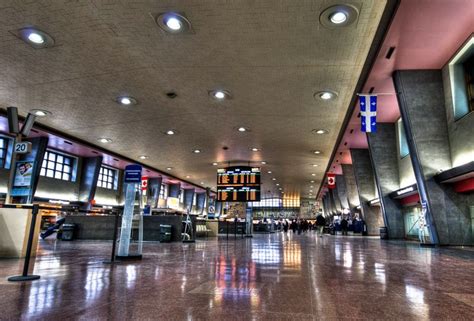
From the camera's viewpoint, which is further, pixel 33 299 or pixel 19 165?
pixel 19 165

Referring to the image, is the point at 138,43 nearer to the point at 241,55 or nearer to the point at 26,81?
the point at 241,55

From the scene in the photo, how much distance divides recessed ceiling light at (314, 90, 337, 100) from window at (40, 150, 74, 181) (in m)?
20.7

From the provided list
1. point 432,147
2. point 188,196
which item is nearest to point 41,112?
point 432,147

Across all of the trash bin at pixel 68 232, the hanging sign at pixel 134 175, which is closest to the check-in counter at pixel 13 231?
the hanging sign at pixel 134 175

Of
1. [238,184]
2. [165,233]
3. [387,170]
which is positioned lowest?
[165,233]

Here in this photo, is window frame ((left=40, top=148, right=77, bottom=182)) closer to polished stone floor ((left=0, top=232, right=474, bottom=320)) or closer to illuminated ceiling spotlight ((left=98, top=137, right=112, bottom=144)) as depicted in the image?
illuminated ceiling spotlight ((left=98, top=137, right=112, bottom=144))

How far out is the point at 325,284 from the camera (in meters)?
4.01

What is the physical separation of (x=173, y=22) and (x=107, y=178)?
25.1m

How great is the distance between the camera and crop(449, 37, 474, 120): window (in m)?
10.9

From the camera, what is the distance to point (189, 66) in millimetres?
9273

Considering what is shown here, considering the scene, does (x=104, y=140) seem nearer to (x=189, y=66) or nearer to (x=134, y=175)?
(x=189, y=66)

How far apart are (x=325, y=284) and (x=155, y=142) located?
15727 mm

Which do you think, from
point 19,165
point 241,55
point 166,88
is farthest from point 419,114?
point 19,165

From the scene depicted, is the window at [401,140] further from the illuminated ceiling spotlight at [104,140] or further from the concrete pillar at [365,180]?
the illuminated ceiling spotlight at [104,140]
